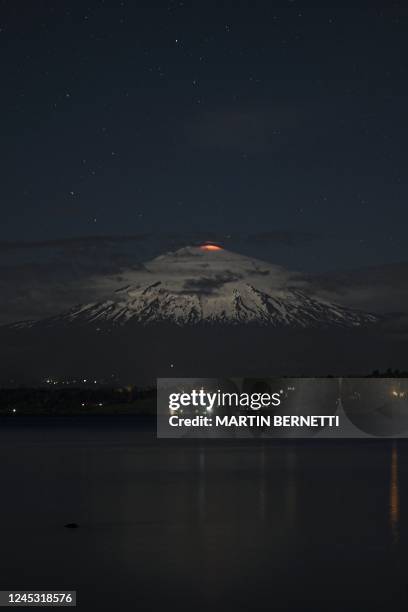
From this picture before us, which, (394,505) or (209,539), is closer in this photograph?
(209,539)

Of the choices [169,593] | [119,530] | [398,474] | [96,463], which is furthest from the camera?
[96,463]

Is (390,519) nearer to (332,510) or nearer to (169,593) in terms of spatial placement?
(332,510)

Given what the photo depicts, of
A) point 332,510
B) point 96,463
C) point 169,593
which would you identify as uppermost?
point 96,463

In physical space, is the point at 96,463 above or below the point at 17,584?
above

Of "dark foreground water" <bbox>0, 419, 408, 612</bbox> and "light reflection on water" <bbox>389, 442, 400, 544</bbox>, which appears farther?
"light reflection on water" <bbox>389, 442, 400, 544</bbox>

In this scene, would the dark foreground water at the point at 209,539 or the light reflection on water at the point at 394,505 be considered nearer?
the dark foreground water at the point at 209,539

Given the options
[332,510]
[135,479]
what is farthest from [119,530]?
[135,479]

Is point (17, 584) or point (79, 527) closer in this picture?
point (17, 584)

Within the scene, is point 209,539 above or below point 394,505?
below
